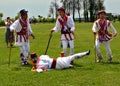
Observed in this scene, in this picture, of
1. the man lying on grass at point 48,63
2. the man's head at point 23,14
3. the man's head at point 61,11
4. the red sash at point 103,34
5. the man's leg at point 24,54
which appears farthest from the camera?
the red sash at point 103,34

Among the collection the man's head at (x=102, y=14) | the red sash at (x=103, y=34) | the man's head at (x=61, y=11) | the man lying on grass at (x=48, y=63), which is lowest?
the man lying on grass at (x=48, y=63)

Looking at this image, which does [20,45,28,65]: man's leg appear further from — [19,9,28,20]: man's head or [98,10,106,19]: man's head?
[98,10,106,19]: man's head

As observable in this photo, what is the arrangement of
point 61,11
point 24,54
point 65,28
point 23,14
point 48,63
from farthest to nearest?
1. point 24,54
2. point 65,28
3. point 23,14
4. point 61,11
5. point 48,63

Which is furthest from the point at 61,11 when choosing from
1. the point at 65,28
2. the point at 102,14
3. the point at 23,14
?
the point at 102,14

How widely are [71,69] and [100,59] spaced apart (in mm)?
2379

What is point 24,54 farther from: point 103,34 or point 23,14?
point 103,34

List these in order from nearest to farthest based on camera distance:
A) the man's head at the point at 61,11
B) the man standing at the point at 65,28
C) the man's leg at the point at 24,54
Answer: the man's head at the point at 61,11, the man standing at the point at 65,28, the man's leg at the point at 24,54

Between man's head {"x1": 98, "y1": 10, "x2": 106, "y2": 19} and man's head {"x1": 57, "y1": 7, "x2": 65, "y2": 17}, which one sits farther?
man's head {"x1": 98, "y1": 10, "x2": 106, "y2": 19}

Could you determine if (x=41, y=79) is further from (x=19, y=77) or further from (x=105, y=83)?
(x=105, y=83)

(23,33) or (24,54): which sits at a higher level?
(23,33)

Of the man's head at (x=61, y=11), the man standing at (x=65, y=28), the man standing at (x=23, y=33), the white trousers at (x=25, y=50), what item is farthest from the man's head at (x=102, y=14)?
the white trousers at (x=25, y=50)

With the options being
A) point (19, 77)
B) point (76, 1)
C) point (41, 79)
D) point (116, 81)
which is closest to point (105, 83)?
point (116, 81)

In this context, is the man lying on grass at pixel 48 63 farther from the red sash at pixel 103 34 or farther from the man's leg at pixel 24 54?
the red sash at pixel 103 34

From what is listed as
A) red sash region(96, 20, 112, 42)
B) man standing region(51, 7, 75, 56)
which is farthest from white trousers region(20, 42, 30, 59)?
red sash region(96, 20, 112, 42)
